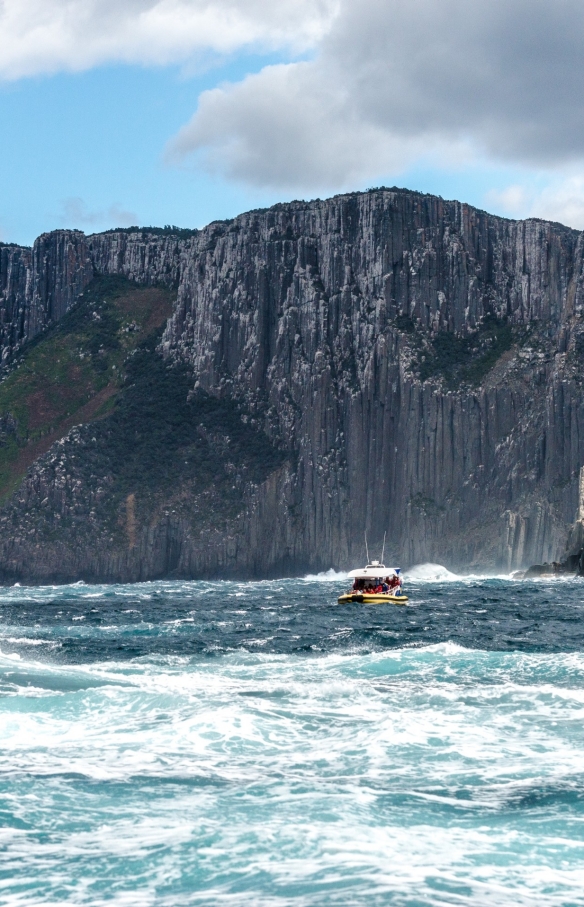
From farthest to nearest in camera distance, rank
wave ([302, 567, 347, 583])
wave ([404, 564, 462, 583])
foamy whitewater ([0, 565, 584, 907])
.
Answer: wave ([302, 567, 347, 583]) → wave ([404, 564, 462, 583]) → foamy whitewater ([0, 565, 584, 907])

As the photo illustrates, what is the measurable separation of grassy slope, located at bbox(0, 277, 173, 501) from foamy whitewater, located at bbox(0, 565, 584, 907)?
124 metres

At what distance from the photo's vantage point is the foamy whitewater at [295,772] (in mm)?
19469

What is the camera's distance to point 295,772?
87.6ft

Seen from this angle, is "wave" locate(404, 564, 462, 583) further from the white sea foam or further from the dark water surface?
the white sea foam

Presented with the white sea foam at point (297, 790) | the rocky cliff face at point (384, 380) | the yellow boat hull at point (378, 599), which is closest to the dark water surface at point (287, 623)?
the yellow boat hull at point (378, 599)

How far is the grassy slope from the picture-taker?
175 m

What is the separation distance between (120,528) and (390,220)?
5741 centimetres

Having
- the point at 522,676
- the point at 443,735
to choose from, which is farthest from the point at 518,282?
the point at 443,735

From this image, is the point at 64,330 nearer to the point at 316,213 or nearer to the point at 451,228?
the point at 316,213

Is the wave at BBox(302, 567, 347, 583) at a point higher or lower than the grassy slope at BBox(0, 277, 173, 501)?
lower

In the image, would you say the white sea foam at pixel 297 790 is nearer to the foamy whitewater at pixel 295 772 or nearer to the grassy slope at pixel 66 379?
the foamy whitewater at pixel 295 772

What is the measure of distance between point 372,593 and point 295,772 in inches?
2031

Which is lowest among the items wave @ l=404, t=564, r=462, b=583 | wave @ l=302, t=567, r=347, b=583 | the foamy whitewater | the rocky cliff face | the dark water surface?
wave @ l=302, t=567, r=347, b=583

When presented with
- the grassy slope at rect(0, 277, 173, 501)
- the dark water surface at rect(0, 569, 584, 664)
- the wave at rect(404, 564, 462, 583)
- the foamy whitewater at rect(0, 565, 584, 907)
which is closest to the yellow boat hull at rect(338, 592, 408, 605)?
the dark water surface at rect(0, 569, 584, 664)
